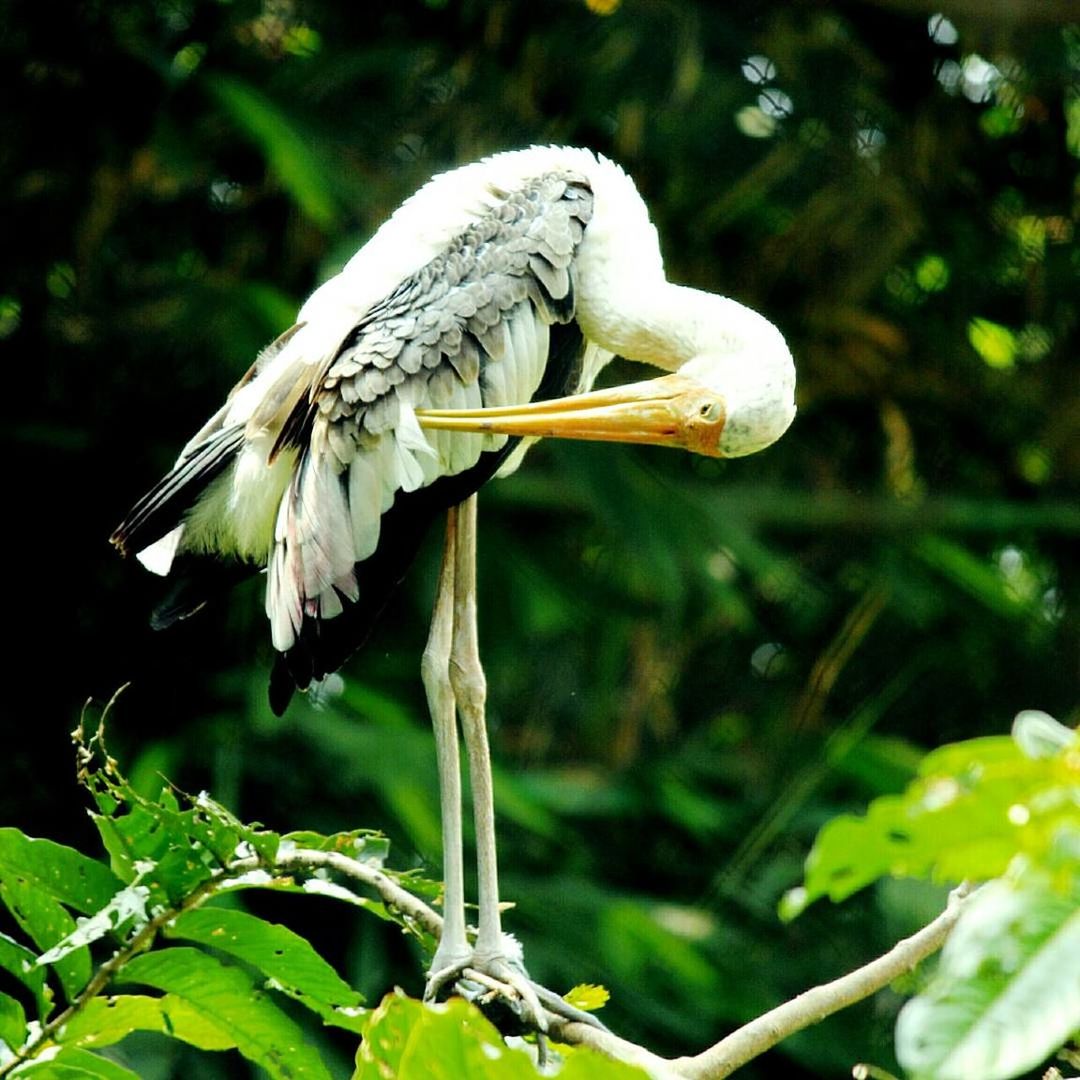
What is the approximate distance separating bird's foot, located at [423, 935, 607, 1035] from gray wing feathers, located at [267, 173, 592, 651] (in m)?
0.59

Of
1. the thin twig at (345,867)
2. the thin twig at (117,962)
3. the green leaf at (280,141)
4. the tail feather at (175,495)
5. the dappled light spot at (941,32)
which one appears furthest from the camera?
the dappled light spot at (941,32)

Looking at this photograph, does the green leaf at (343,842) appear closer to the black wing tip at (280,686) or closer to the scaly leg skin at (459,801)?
the scaly leg skin at (459,801)

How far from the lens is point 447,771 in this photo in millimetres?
3484

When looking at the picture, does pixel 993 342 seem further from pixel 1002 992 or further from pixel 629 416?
pixel 1002 992

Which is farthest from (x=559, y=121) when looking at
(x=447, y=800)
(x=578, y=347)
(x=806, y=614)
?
(x=447, y=800)

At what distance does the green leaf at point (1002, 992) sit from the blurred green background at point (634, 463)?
4455mm

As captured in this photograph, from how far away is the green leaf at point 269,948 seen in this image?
245cm

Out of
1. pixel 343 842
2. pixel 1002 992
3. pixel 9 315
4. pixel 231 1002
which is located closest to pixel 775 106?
pixel 9 315

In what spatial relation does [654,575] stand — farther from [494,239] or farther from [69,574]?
[494,239]

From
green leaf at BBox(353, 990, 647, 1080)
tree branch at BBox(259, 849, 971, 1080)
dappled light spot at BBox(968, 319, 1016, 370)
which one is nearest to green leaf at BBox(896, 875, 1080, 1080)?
green leaf at BBox(353, 990, 647, 1080)

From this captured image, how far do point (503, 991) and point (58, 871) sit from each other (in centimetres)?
77

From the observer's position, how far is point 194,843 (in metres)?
2.47

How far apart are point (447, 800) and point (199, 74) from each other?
3.77m

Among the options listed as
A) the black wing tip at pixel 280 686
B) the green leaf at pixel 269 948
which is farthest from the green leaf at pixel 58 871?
the black wing tip at pixel 280 686
